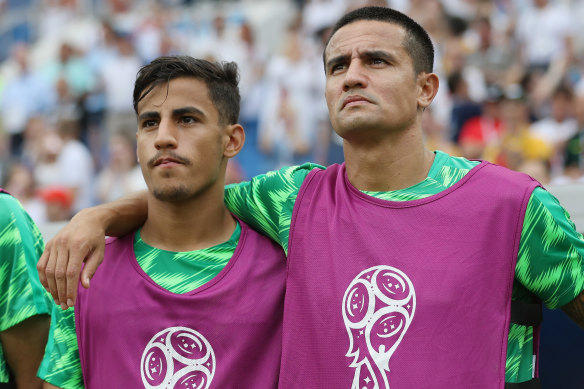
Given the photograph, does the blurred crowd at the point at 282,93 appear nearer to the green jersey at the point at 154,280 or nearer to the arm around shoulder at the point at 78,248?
the green jersey at the point at 154,280

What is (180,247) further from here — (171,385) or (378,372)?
(378,372)

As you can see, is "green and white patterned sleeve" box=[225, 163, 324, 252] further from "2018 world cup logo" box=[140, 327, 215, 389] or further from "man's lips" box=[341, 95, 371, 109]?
"2018 world cup logo" box=[140, 327, 215, 389]

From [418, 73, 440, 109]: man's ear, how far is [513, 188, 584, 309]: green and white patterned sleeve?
1.90 feet

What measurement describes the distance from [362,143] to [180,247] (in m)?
0.78

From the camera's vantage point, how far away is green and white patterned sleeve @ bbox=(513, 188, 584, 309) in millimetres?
2564

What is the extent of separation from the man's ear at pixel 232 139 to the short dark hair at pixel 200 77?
0.10 feet

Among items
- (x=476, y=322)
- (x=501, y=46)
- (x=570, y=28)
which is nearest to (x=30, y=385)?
(x=476, y=322)

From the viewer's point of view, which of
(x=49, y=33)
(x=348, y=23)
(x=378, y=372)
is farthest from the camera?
(x=49, y=33)

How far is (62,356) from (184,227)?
631 mm

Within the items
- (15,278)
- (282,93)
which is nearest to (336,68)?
(15,278)

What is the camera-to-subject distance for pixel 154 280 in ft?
9.72

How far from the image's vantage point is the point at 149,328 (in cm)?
288

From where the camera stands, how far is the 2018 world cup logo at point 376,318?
8.52 ft

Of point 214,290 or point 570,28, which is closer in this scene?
point 214,290
